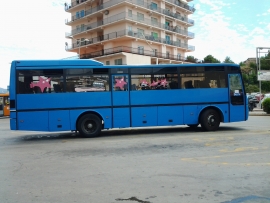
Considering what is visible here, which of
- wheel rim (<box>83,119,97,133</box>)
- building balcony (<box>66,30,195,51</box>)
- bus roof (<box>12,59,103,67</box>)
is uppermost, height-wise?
building balcony (<box>66,30,195,51</box>)

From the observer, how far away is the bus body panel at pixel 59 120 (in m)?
11.1

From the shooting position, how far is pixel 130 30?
149 ft

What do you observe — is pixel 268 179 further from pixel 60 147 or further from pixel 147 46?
pixel 147 46

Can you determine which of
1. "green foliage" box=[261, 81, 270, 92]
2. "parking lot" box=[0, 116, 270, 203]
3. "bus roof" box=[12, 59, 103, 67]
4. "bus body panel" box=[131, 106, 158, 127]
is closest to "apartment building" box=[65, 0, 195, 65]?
"green foliage" box=[261, 81, 270, 92]

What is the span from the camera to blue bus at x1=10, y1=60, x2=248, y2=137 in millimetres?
11070

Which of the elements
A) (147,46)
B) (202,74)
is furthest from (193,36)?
(202,74)

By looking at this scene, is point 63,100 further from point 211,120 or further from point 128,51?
point 128,51

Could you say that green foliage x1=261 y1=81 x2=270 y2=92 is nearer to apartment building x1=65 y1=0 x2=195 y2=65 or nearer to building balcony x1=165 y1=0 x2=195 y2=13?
apartment building x1=65 y1=0 x2=195 y2=65

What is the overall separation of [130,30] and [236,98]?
35655 mm

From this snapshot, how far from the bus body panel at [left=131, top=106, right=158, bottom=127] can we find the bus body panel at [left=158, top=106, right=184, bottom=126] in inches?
9.7

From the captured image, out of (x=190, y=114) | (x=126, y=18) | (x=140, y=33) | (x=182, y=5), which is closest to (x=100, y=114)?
(x=190, y=114)

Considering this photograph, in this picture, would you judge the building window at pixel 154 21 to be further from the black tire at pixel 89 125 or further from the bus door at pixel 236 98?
the black tire at pixel 89 125

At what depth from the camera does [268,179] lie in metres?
5.39

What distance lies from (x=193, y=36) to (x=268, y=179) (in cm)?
5798
